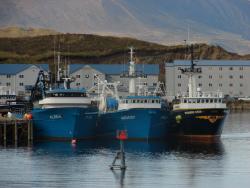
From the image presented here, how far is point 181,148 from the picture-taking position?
265ft

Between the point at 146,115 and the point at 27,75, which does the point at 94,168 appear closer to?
the point at 146,115

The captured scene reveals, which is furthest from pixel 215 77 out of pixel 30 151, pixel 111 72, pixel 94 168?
pixel 94 168

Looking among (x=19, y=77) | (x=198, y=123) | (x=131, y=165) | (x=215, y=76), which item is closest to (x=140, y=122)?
(x=198, y=123)

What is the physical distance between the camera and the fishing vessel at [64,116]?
8606 centimetres

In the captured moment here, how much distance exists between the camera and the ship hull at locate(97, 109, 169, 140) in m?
87.7

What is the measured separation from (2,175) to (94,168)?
21.9 feet

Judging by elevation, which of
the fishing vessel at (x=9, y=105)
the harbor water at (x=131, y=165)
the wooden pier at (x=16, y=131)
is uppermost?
the fishing vessel at (x=9, y=105)

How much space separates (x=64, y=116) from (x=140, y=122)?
6.68 metres

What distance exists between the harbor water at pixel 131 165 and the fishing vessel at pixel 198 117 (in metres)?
2.61

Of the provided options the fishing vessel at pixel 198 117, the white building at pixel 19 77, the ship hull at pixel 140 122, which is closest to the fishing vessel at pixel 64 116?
the ship hull at pixel 140 122

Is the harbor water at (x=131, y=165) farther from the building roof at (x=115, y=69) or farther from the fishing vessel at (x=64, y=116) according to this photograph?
the building roof at (x=115, y=69)

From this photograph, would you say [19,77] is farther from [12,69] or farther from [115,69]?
[115,69]

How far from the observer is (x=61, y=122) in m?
86.2

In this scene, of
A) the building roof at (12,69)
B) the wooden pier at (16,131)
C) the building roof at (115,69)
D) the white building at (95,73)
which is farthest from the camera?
the building roof at (115,69)
